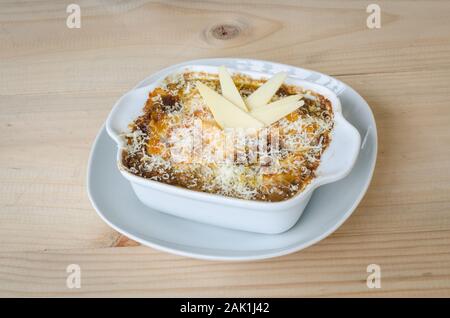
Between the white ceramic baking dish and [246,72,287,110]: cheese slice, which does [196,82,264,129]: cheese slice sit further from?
the white ceramic baking dish

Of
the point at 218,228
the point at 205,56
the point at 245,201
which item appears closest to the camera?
the point at 245,201

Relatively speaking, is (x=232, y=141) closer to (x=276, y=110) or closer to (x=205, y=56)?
(x=276, y=110)

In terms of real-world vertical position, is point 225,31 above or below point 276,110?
above

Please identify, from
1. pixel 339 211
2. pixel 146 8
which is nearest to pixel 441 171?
pixel 339 211

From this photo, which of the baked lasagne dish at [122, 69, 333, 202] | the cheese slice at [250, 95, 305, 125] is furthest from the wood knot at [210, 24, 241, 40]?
the cheese slice at [250, 95, 305, 125]

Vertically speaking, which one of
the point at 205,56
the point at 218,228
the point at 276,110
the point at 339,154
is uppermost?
the point at 205,56

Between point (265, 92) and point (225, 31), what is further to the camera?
point (225, 31)

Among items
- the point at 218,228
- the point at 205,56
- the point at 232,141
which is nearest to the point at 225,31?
the point at 205,56
